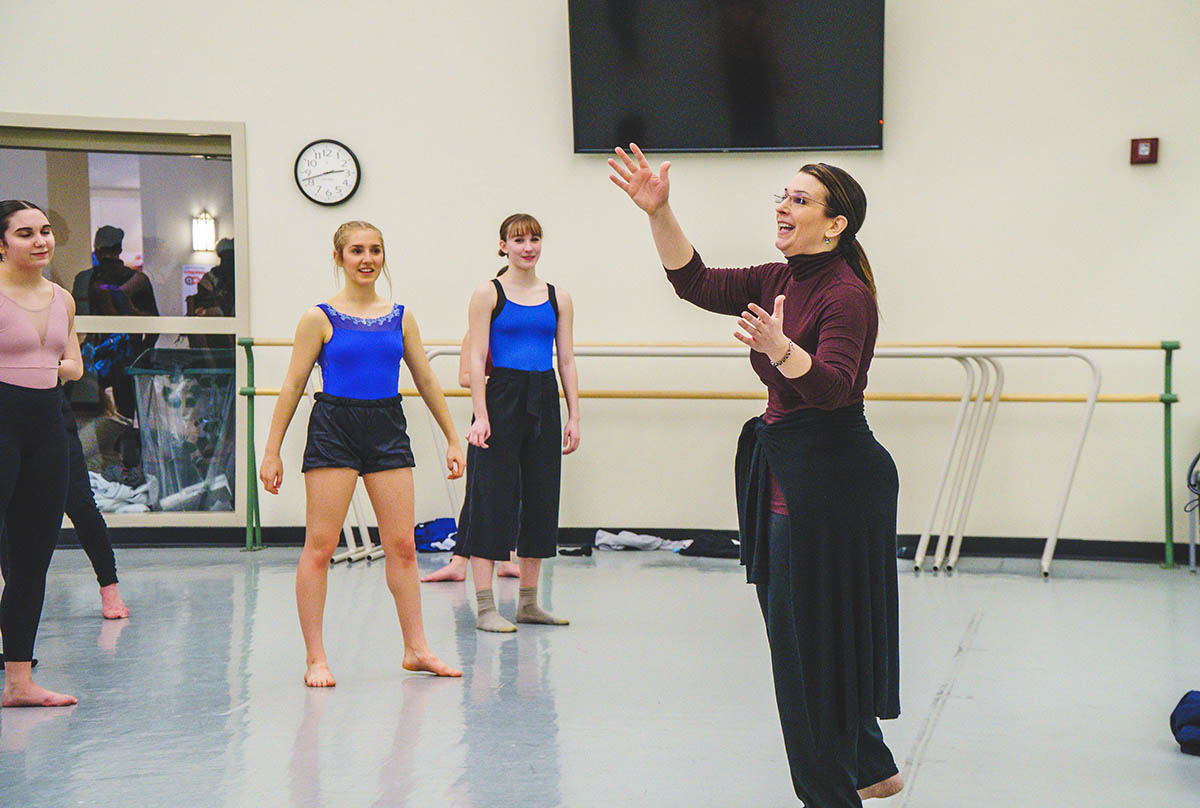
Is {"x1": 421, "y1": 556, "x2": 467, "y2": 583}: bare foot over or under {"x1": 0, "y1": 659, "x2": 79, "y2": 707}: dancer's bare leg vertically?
under

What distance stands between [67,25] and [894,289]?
4585 millimetres

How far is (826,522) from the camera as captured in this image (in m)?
2.15

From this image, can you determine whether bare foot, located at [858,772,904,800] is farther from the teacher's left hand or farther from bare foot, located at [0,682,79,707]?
bare foot, located at [0,682,79,707]

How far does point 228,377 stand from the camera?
21.4 feet

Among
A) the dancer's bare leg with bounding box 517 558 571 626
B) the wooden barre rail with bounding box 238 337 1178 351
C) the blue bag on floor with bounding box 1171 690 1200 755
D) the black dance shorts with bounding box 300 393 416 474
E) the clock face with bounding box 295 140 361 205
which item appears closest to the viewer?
the blue bag on floor with bounding box 1171 690 1200 755

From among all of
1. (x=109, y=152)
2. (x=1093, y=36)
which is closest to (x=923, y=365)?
(x=1093, y=36)

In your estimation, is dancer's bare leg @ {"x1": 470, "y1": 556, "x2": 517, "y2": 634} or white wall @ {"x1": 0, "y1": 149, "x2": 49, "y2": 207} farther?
white wall @ {"x1": 0, "y1": 149, "x2": 49, "y2": 207}

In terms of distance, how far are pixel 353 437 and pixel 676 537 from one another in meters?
3.13

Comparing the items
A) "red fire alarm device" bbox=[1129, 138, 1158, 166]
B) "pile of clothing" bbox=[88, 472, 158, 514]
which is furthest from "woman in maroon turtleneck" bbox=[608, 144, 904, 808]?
"pile of clothing" bbox=[88, 472, 158, 514]

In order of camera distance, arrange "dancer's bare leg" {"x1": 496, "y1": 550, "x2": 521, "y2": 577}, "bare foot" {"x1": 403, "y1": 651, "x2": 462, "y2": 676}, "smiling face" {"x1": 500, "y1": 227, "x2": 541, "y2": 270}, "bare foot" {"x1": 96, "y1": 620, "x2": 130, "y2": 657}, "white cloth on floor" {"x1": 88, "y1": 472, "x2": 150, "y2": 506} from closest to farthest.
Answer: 1. "bare foot" {"x1": 403, "y1": 651, "x2": 462, "y2": 676}
2. "bare foot" {"x1": 96, "y1": 620, "x2": 130, "y2": 657}
3. "smiling face" {"x1": 500, "y1": 227, "x2": 541, "y2": 270}
4. "dancer's bare leg" {"x1": 496, "y1": 550, "x2": 521, "y2": 577}
5. "white cloth on floor" {"x1": 88, "y1": 472, "x2": 150, "y2": 506}

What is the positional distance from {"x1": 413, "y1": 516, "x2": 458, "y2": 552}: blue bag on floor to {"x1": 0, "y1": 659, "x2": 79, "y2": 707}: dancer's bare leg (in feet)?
9.53

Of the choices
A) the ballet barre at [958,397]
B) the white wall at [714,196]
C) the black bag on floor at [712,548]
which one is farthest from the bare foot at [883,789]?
the white wall at [714,196]

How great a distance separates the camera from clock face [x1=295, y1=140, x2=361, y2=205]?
6.35 m

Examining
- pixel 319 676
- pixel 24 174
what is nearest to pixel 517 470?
pixel 319 676
